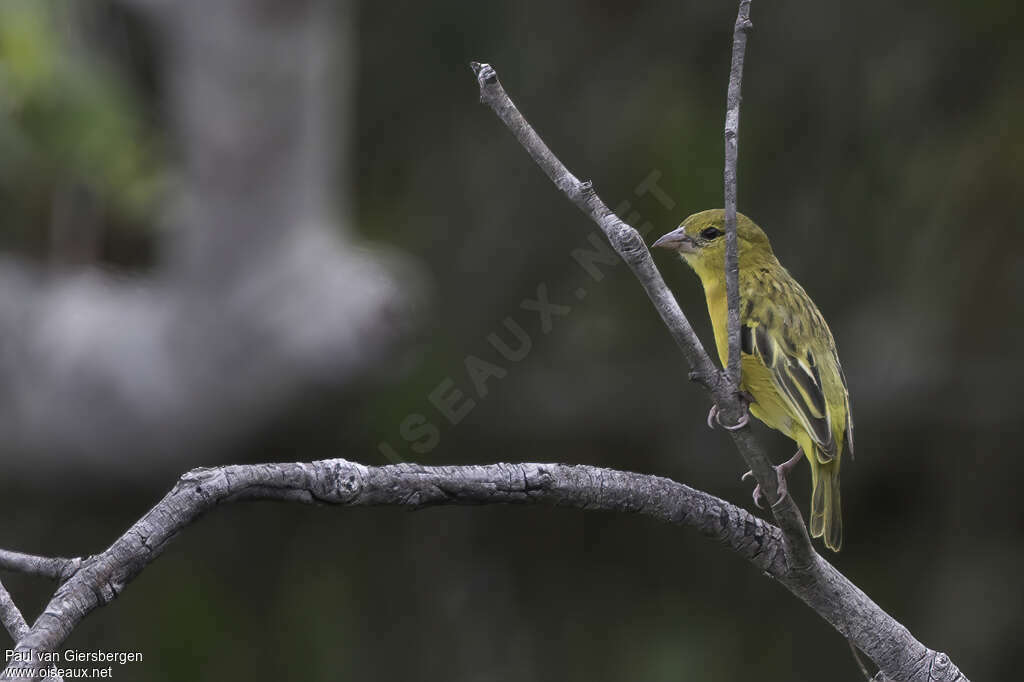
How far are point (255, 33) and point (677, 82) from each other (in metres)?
2.74

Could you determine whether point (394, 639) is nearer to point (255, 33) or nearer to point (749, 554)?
point (255, 33)

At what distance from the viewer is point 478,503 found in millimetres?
2219

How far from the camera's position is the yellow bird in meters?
3.84

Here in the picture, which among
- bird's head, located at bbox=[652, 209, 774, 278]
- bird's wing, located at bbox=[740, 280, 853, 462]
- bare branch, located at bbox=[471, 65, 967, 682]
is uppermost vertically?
bird's head, located at bbox=[652, 209, 774, 278]

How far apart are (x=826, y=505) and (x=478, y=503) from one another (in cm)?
192

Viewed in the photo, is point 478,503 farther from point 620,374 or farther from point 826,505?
point 620,374

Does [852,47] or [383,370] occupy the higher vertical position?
[852,47]

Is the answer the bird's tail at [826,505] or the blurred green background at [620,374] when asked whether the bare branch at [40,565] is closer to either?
the bird's tail at [826,505]

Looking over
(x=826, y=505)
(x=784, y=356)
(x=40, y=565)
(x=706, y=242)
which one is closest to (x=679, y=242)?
(x=706, y=242)

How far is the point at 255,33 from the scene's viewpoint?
7414 mm

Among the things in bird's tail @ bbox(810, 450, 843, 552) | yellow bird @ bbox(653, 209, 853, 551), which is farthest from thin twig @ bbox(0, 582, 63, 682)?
bird's tail @ bbox(810, 450, 843, 552)

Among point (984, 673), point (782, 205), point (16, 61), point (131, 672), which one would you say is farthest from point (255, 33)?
point (984, 673)

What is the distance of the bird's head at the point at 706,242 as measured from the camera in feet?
14.8

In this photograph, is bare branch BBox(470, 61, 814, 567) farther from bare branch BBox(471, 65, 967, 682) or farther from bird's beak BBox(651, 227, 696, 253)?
bird's beak BBox(651, 227, 696, 253)
